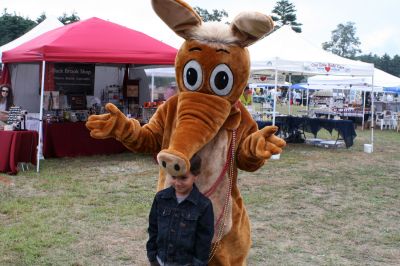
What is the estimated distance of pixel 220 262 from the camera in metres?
2.92

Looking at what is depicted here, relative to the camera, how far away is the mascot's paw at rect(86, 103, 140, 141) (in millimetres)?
2830

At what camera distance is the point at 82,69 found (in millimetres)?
11672

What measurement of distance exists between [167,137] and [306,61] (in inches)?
371

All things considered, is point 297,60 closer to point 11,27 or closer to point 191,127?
point 191,127

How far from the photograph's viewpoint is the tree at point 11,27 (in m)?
41.2

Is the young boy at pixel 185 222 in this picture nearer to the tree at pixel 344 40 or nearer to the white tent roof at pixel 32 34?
the white tent roof at pixel 32 34

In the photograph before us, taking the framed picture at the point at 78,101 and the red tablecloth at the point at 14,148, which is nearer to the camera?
the red tablecloth at the point at 14,148

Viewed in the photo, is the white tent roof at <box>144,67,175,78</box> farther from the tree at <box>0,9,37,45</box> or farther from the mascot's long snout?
the tree at <box>0,9,37,45</box>

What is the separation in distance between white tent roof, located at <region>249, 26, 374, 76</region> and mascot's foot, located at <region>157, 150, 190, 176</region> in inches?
362

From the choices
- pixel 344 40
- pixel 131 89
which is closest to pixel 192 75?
pixel 131 89

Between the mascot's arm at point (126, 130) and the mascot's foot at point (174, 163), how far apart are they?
0.52 meters

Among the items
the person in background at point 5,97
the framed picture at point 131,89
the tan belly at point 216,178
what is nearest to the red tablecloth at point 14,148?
the person in background at point 5,97

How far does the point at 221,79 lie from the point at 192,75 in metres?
0.17

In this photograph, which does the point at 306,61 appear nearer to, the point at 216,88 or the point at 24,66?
the point at 24,66
